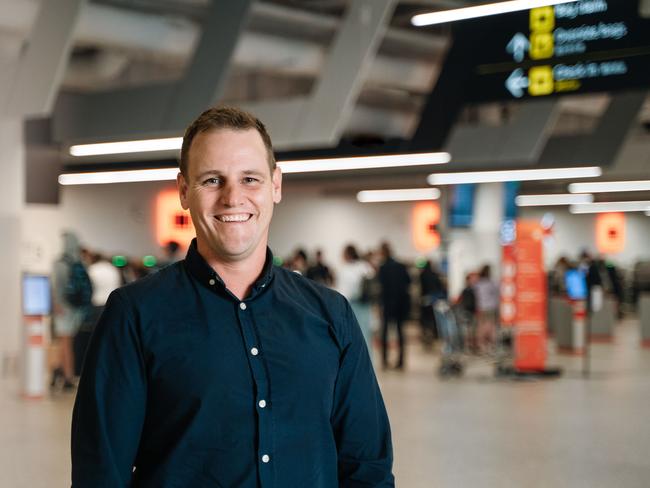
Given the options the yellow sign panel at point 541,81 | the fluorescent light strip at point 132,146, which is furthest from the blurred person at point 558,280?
the yellow sign panel at point 541,81

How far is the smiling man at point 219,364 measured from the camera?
6.17 ft

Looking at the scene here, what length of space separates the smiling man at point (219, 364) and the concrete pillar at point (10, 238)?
1138 cm

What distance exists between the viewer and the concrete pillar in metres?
12.8

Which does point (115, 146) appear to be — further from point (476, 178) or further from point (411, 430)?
point (476, 178)

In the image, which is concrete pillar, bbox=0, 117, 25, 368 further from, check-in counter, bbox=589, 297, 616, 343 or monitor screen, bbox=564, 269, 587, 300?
check-in counter, bbox=589, 297, 616, 343

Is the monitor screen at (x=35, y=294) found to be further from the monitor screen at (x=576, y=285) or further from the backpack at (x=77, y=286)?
the monitor screen at (x=576, y=285)

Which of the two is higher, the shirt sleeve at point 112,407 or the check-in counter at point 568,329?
the shirt sleeve at point 112,407

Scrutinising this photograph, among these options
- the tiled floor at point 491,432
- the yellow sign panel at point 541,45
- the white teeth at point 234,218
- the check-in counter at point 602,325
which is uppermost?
the yellow sign panel at point 541,45

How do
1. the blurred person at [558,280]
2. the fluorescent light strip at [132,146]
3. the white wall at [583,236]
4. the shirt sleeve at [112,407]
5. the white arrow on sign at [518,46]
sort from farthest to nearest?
the white wall at [583,236] → the blurred person at [558,280] → the fluorescent light strip at [132,146] → the white arrow on sign at [518,46] → the shirt sleeve at [112,407]

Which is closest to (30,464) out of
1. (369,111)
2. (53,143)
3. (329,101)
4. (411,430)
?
(411,430)

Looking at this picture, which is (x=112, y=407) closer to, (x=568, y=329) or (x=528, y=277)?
(x=528, y=277)

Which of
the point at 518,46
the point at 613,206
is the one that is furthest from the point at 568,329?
the point at 613,206

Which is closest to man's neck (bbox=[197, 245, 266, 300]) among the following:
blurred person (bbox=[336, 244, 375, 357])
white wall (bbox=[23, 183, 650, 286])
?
white wall (bbox=[23, 183, 650, 286])

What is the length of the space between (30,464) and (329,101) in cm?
593
